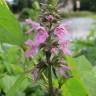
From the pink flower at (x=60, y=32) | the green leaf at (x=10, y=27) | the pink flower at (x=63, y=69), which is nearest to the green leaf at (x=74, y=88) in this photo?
the pink flower at (x=63, y=69)

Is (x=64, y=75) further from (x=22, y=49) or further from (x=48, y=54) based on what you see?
(x=22, y=49)

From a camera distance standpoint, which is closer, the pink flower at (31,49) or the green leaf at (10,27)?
the green leaf at (10,27)

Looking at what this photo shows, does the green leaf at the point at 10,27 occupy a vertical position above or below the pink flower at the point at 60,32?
above

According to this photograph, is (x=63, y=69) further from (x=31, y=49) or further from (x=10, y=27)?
(x=10, y=27)

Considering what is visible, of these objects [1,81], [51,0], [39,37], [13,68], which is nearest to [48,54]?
[39,37]

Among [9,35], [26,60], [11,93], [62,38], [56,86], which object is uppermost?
[9,35]

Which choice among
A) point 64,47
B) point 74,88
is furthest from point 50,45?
point 74,88

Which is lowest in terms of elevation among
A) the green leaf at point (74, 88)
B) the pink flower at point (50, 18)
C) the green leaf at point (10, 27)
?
the green leaf at point (74, 88)

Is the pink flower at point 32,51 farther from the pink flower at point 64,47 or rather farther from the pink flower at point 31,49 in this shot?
the pink flower at point 64,47
